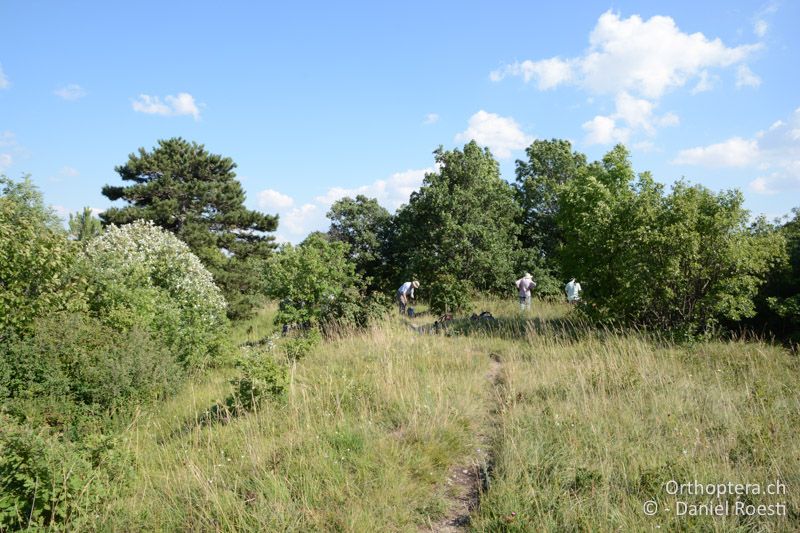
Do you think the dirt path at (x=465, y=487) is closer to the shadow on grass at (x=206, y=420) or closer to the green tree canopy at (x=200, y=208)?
the shadow on grass at (x=206, y=420)

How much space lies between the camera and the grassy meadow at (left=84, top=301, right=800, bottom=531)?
3.71m

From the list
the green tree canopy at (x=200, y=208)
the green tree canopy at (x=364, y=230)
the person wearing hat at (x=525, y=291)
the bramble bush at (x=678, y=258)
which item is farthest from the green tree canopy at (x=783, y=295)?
the green tree canopy at (x=200, y=208)

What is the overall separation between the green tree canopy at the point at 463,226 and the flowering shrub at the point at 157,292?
10.3 m

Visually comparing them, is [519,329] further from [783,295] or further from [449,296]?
[783,295]

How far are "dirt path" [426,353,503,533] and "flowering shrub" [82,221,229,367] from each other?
862 centimetres

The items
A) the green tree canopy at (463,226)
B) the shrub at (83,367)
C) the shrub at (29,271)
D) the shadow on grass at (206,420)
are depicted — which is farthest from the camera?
the green tree canopy at (463,226)

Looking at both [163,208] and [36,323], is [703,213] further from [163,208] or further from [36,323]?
[163,208]

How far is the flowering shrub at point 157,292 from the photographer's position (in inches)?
447

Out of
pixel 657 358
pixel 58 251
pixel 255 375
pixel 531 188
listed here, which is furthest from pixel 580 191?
pixel 58 251

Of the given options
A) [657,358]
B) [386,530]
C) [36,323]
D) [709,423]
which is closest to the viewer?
[386,530]

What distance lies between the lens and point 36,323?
8.84 metres

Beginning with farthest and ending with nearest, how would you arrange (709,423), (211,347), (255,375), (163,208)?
(163,208) < (211,347) < (255,375) < (709,423)

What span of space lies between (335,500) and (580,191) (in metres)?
14.0

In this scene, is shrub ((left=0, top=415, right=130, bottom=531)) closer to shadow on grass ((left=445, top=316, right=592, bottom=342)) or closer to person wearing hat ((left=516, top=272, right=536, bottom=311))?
shadow on grass ((left=445, top=316, right=592, bottom=342))
